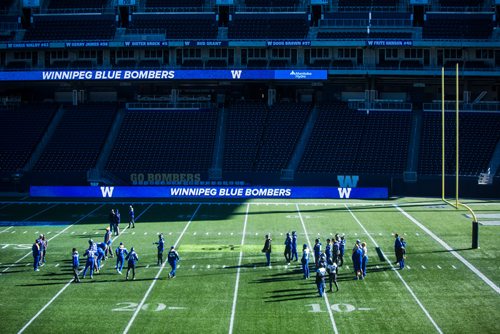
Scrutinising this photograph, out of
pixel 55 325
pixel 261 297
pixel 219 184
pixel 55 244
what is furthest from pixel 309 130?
pixel 55 325

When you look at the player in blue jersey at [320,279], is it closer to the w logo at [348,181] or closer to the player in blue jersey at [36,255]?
the player in blue jersey at [36,255]

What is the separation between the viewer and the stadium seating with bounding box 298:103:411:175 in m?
45.1

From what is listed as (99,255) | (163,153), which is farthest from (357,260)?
(163,153)

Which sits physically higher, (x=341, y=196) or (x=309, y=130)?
(x=309, y=130)

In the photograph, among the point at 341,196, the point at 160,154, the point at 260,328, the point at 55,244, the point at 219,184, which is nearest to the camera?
the point at 260,328

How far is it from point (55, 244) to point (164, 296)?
9.27 m

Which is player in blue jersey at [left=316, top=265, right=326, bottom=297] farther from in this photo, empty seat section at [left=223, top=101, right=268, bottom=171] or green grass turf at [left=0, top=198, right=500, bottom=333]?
empty seat section at [left=223, top=101, right=268, bottom=171]

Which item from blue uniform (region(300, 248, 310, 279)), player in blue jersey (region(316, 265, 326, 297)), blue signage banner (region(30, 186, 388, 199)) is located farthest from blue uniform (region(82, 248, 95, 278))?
blue signage banner (region(30, 186, 388, 199))

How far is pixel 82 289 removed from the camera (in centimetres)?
2209

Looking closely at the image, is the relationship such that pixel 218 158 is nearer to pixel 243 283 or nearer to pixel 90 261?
pixel 90 261

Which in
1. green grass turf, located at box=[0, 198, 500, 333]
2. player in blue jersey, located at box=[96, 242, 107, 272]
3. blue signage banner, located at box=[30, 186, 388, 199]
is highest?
player in blue jersey, located at box=[96, 242, 107, 272]

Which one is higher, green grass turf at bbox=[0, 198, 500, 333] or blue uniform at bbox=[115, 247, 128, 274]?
blue uniform at bbox=[115, 247, 128, 274]

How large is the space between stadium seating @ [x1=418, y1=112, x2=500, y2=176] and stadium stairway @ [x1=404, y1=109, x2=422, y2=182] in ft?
1.11

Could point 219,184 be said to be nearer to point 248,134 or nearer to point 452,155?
point 248,134
